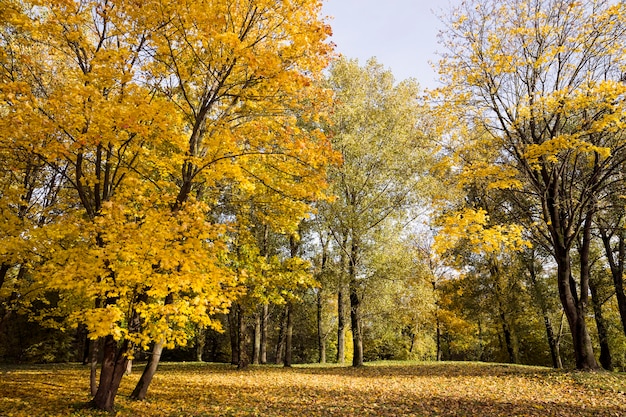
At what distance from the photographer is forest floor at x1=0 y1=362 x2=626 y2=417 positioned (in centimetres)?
777

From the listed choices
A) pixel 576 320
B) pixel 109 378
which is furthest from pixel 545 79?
pixel 109 378

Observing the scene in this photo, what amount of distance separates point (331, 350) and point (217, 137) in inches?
1468

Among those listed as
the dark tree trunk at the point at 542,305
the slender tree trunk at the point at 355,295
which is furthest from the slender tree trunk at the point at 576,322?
the dark tree trunk at the point at 542,305

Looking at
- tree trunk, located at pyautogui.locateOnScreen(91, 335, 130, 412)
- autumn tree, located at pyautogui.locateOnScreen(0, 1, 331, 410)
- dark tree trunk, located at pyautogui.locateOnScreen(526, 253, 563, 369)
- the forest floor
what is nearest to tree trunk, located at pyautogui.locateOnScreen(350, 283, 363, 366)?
the forest floor

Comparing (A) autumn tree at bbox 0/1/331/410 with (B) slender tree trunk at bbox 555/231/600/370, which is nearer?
(A) autumn tree at bbox 0/1/331/410

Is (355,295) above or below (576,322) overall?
above

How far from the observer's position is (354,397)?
964cm

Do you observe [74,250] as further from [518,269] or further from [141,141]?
[518,269]

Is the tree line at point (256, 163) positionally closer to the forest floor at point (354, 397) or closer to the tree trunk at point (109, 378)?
the tree trunk at point (109, 378)

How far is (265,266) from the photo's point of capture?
10555 millimetres

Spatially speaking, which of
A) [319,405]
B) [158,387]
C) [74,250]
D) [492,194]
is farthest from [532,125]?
[158,387]

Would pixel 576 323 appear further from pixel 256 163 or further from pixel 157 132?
pixel 157 132

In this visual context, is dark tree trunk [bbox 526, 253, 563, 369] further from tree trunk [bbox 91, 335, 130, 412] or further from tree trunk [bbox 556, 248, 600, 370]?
tree trunk [bbox 91, 335, 130, 412]

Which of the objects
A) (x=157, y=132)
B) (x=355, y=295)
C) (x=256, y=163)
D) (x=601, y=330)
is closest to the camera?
(x=157, y=132)
